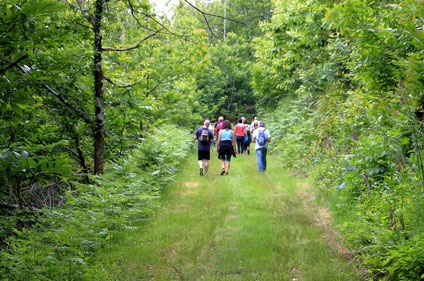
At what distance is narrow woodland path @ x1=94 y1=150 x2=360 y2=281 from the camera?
5.34 metres

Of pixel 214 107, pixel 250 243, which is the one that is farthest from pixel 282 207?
pixel 214 107

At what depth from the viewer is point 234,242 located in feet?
21.4

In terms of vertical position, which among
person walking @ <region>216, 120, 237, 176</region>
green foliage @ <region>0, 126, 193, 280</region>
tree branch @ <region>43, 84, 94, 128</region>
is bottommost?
green foliage @ <region>0, 126, 193, 280</region>

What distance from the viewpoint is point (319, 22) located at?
10484 mm

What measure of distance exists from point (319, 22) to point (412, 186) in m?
7.30

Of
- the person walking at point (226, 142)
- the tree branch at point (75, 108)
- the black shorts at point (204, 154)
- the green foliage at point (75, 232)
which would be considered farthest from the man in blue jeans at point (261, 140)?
the tree branch at point (75, 108)

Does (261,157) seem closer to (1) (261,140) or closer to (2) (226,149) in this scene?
(1) (261,140)

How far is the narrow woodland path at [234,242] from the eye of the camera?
5340 millimetres

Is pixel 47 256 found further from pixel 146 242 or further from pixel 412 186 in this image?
pixel 412 186

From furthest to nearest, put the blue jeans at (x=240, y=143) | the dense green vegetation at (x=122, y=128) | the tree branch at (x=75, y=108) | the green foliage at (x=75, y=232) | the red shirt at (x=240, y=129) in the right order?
the blue jeans at (x=240, y=143) → the red shirt at (x=240, y=129) → the tree branch at (x=75, y=108) → the green foliage at (x=75, y=232) → the dense green vegetation at (x=122, y=128)

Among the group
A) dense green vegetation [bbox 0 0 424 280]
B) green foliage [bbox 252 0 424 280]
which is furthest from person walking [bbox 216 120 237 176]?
green foliage [bbox 252 0 424 280]

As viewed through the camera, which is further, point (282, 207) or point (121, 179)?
point (282, 207)

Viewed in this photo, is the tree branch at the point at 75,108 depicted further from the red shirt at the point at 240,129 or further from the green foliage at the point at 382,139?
the red shirt at the point at 240,129

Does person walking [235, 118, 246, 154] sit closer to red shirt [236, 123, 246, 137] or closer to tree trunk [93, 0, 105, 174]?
red shirt [236, 123, 246, 137]
